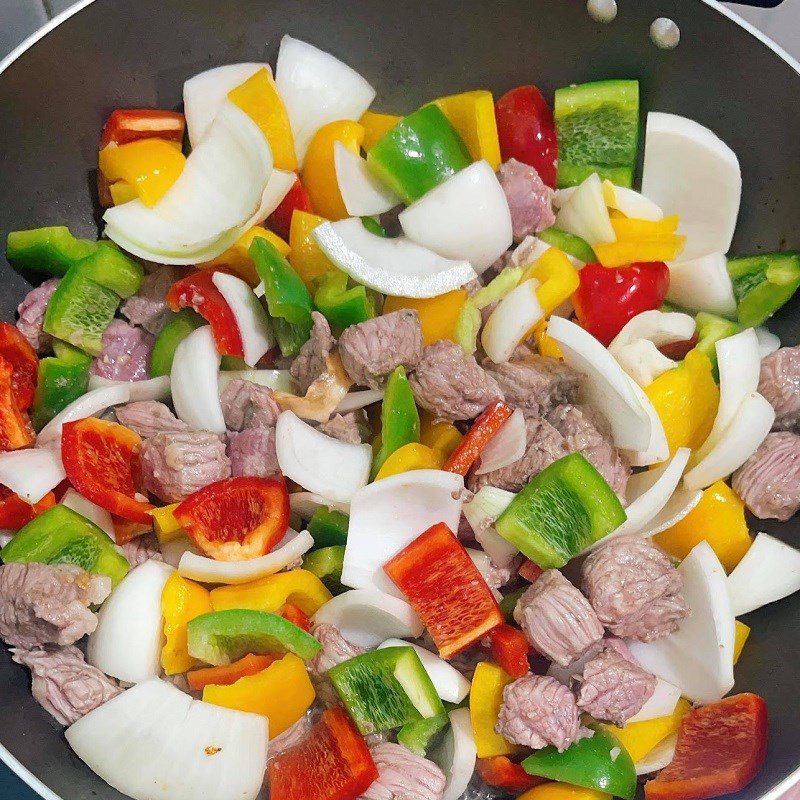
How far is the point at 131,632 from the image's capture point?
5.70 ft

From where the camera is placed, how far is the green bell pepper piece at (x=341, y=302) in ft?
6.40

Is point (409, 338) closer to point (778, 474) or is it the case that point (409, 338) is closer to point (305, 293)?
point (305, 293)

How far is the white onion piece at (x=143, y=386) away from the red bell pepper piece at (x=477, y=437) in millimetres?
732

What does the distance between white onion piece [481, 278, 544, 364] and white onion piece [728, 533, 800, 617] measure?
71cm

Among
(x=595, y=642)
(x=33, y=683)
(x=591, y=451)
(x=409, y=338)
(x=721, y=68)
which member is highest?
(x=721, y=68)

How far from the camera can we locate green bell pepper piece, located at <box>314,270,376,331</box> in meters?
1.95

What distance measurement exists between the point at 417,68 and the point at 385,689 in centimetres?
159

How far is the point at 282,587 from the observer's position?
179cm

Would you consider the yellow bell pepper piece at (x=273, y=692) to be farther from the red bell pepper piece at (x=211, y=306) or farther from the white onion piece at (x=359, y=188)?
the white onion piece at (x=359, y=188)

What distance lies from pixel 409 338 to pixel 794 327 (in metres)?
0.99

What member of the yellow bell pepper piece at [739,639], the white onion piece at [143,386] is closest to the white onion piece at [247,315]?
the white onion piece at [143,386]

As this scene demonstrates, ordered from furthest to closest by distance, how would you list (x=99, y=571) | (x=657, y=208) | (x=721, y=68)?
(x=657, y=208), (x=721, y=68), (x=99, y=571)

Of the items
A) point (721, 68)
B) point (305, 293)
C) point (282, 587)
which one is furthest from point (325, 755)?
point (721, 68)

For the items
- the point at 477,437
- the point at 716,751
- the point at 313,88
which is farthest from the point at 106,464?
the point at 716,751
